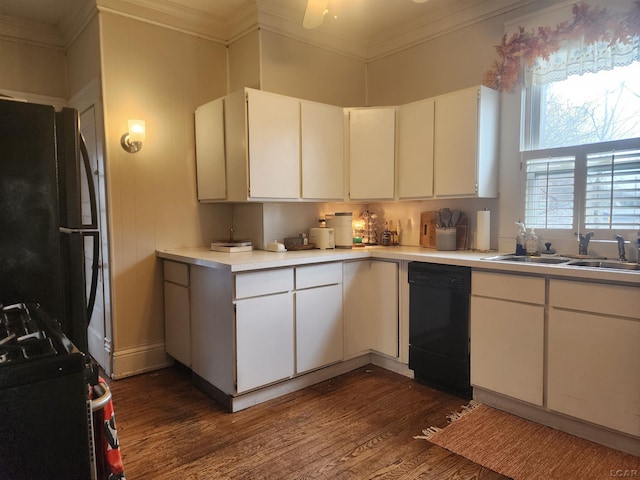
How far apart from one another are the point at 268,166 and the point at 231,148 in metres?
0.30

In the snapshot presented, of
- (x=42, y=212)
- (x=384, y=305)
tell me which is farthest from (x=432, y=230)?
(x=42, y=212)

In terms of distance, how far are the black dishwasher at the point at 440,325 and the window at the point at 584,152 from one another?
2.61 feet

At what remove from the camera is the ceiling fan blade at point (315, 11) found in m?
2.29

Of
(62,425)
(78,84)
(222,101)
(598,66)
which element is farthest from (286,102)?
(62,425)

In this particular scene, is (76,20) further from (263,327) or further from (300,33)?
(263,327)

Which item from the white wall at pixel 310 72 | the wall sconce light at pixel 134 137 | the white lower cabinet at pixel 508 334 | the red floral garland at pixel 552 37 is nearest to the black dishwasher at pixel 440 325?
the white lower cabinet at pixel 508 334

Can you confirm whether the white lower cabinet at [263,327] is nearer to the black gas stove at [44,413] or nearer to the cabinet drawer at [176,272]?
the cabinet drawer at [176,272]

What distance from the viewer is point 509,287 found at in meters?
2.48

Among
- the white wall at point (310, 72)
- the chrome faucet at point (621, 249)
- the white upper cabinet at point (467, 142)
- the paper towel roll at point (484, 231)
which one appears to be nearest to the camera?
the chrome faucet at point (621, 249)

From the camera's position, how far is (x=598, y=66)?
8.56 ft

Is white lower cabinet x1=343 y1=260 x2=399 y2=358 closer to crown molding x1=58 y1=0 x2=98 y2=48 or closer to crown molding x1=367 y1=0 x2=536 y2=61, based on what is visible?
crown molding x1=367 y1=0 x2=536 y2=61

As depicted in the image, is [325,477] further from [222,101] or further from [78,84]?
[78,84]

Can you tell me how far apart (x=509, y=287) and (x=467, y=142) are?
1110 mm

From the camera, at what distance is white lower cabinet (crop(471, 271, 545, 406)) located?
2.38m
